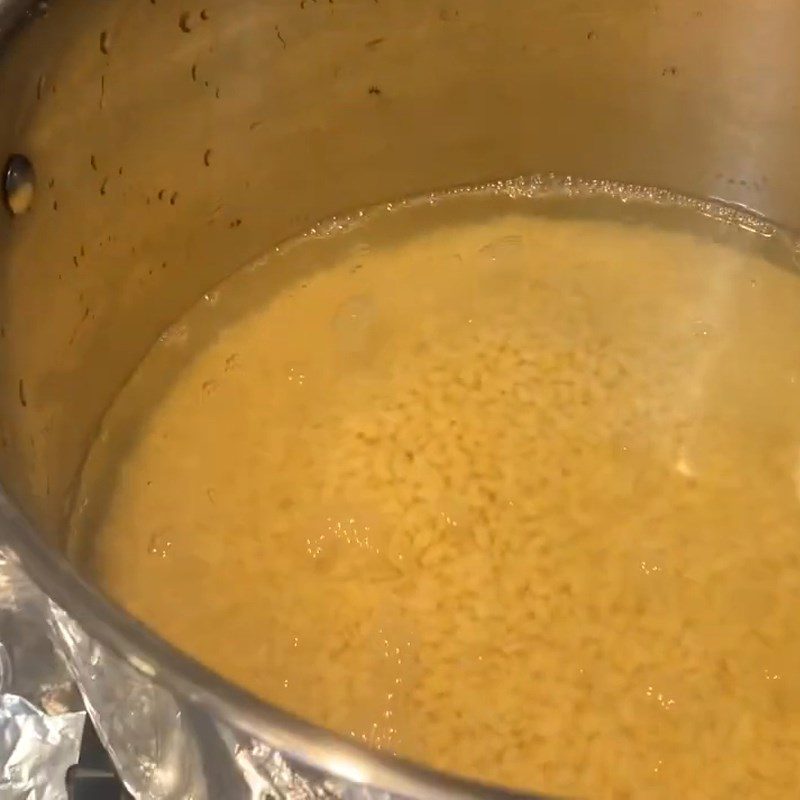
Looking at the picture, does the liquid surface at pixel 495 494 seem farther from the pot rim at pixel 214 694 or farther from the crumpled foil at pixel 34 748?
the pot rim at pixel 214 694

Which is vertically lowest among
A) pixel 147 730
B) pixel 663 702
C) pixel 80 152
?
pixel 663 702

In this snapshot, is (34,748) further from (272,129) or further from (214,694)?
(272,129)

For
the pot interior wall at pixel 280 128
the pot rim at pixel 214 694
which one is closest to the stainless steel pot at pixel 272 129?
the pot interior wall at pixel 280 128

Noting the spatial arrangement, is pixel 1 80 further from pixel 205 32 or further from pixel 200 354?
pixel 200 354

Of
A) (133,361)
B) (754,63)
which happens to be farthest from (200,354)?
(754,63)

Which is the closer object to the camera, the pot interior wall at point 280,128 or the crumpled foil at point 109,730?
the crumpled foil at point 109,730
